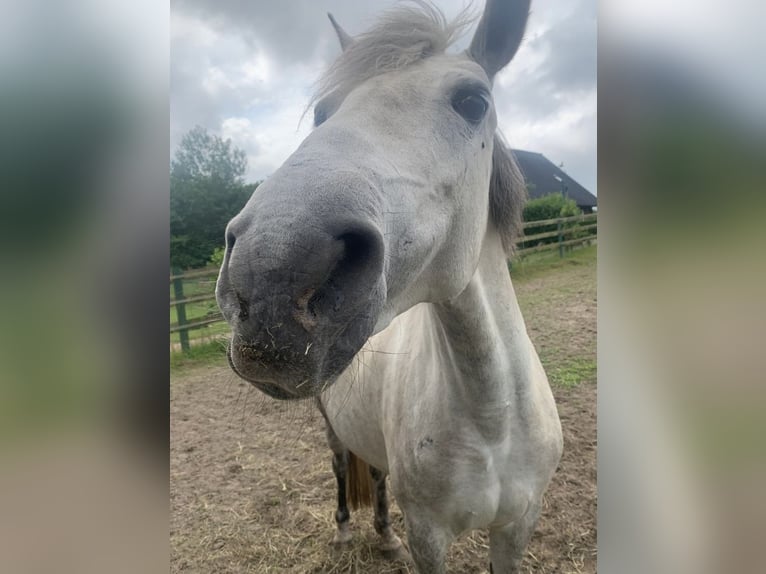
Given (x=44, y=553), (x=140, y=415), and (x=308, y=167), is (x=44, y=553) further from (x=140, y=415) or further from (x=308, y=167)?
(x=308, y=167)

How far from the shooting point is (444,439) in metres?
1.58

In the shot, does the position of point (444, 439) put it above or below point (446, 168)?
below

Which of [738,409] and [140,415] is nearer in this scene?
[738,409]

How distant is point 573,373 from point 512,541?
349 cm

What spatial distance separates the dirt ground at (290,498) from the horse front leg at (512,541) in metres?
0.92

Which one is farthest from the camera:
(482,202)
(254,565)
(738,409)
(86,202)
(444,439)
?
(254,565)

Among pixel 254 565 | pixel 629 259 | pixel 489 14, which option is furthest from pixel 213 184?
pixel 629 259

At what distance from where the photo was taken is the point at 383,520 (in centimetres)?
300

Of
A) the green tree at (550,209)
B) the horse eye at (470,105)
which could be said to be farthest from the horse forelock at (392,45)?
the green tree at (550,209)

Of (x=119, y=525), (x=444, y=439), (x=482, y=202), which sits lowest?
(x=444, y=439)

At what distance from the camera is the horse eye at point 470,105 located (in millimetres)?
1214

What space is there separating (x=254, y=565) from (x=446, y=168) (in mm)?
3122

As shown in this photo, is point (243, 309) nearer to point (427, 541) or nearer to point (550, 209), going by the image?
point (427, 541)

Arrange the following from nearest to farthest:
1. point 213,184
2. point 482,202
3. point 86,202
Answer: point 86,202
point 482,202
point 213,184
